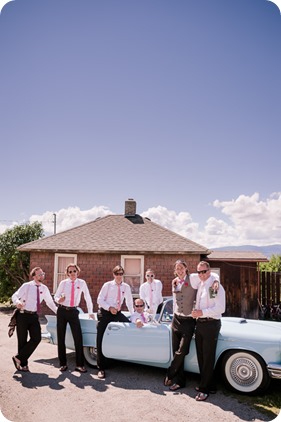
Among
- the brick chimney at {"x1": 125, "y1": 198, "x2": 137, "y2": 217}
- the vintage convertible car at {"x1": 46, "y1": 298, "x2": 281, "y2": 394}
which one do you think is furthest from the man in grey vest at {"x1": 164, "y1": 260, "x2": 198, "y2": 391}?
the brick chimney at {"x1": 125, "y1": 198, "x2": 137, "y2": 217}

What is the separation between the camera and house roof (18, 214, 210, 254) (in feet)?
41.3

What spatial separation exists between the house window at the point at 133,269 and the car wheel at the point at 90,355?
21.2 feet

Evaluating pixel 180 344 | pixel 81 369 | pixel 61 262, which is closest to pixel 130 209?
pixel 61 262

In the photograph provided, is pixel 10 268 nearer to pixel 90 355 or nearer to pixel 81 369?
pixel 90 355

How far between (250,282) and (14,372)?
9.77m

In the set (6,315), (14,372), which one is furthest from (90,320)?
(6,315)

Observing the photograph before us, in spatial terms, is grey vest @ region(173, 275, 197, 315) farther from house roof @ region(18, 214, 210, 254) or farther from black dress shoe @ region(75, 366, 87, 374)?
house roof @ region(18, 214, 210, 254)

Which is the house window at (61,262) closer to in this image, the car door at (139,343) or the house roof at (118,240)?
the house roof at (118,240)

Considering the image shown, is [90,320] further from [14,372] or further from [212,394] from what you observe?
[212,394]

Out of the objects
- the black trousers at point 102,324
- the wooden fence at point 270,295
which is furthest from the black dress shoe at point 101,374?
the wooden fence at point 270,295

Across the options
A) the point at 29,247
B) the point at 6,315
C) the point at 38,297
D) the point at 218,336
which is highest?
the point at 29,247

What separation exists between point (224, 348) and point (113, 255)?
8.03m

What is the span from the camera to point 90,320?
635cm

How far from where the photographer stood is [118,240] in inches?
528
